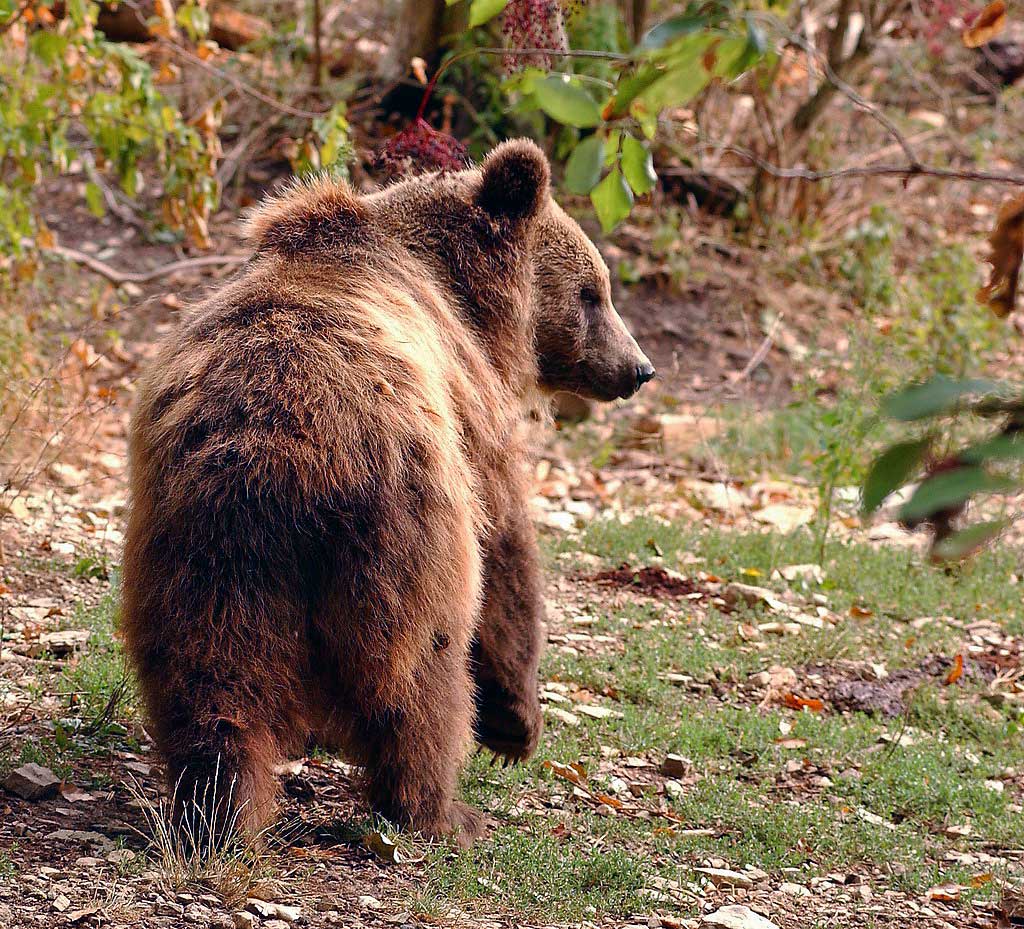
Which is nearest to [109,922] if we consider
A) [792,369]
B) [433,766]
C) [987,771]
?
[433,766]

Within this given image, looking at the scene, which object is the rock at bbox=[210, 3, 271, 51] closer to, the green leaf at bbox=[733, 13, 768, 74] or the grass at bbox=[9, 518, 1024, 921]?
the grass at bbox=[9, 518, 1024, 921]

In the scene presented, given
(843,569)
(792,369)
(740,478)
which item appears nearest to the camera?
(843,569)

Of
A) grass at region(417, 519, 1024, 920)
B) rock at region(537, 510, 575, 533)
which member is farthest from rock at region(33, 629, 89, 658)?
rock at region(537, 510, 575, 533)

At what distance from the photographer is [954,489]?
1047 millimetres

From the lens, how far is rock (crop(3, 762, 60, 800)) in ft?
10.6

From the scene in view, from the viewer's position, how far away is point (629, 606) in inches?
220

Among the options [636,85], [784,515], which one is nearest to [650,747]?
[784,515]

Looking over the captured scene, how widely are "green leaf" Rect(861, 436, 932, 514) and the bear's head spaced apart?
3.02 meters

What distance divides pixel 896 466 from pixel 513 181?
304 centimetres

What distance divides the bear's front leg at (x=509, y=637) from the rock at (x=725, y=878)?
27.5 inches

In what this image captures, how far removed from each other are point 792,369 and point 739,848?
658 cm

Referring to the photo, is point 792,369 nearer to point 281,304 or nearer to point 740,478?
point 740,478

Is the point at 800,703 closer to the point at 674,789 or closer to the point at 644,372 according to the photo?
the point at 674,789

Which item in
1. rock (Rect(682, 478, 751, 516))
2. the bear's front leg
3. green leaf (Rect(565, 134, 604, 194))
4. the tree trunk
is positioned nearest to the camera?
green leaf (Rect(565, 134, 604, 194))
